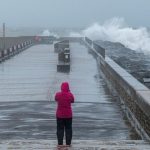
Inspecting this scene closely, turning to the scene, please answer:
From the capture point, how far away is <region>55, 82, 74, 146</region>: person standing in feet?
33.3

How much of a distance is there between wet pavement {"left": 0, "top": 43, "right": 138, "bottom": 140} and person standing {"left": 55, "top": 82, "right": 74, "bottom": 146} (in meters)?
1.55

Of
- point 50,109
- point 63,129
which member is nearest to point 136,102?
point 63,129

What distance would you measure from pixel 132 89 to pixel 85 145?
4.39 meters

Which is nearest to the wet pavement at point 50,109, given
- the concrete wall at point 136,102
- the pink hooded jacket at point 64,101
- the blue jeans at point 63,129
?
the concrete wall at point 136,102

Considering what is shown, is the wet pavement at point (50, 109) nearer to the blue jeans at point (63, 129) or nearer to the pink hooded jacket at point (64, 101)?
the blue jeans at point (63, 129)

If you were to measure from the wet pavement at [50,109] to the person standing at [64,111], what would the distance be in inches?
60.9

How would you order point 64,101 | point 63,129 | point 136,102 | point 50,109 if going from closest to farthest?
point 64,101, point 63,129, point 136,102, point 50,109

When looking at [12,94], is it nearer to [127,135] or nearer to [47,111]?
[47,111]

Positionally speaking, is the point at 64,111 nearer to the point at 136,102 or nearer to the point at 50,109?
A: the point at 136,102

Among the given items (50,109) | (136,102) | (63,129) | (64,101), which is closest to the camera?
(64,101)

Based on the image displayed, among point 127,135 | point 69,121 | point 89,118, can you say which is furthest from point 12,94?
point 69,121

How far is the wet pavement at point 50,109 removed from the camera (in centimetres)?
1262

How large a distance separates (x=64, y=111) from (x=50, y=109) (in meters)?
5.91

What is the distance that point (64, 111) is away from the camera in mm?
10242
